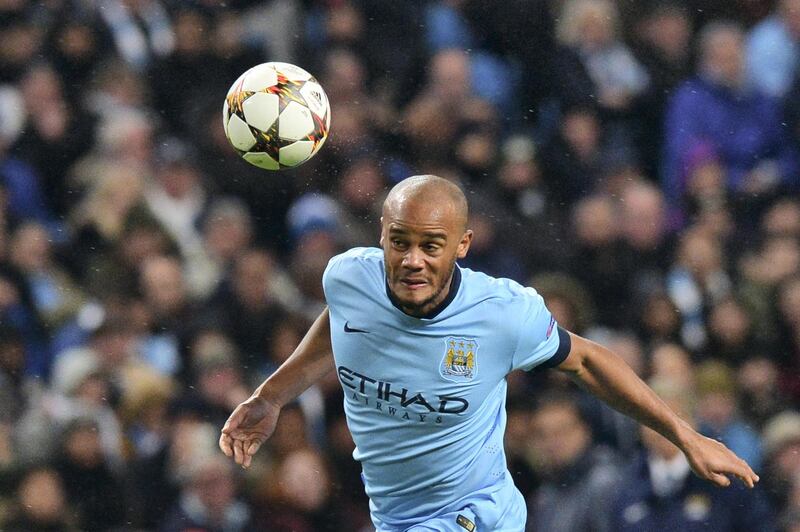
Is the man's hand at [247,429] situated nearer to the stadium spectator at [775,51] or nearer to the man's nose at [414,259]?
the man's nose at [414,259]

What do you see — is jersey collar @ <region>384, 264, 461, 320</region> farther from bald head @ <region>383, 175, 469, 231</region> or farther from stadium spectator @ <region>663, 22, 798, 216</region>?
stadium spectator @ <region>663, 22, 798, 216</region>

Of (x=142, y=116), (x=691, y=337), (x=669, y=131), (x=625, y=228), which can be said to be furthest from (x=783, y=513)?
(x=142, y=116)

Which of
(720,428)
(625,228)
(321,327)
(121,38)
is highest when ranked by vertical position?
(121,38)

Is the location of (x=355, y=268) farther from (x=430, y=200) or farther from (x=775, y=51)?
(x=775, y=51)

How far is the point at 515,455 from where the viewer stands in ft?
19.9

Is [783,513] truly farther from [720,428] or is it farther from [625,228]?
[625,228]

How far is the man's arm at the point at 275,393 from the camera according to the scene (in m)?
3.88

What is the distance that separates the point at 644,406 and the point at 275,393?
1134 mm

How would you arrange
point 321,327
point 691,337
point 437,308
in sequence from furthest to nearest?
point 691,337
point 321,327
point 437,308

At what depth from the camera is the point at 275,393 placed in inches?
158

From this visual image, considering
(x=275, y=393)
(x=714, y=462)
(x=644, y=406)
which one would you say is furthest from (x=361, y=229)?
(x=714, y=462)

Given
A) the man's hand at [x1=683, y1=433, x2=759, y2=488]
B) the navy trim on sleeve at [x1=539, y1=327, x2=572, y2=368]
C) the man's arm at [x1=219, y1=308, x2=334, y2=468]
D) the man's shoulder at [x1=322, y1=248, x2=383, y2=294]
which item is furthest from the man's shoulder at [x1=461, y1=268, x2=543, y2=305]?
the man's hand at [x1=683, y1=433, x2=759, y2=488]

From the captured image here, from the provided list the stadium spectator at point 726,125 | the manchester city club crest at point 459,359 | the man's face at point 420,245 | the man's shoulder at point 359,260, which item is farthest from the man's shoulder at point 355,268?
the stadium spectator at point 726,125

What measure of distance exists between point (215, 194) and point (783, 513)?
3.19m
